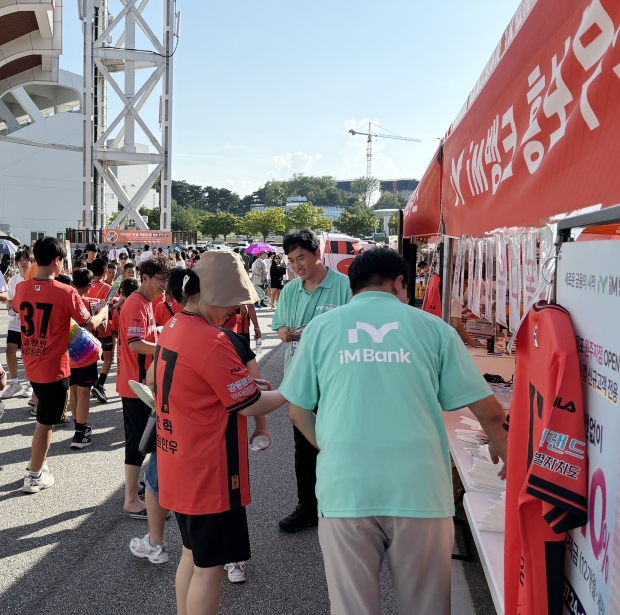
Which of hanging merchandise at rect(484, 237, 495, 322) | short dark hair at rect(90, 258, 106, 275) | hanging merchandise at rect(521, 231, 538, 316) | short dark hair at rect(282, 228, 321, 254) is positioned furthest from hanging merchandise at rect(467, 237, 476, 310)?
short dark hair at rect(90, 258, 106, 275)

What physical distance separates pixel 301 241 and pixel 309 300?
461 mm

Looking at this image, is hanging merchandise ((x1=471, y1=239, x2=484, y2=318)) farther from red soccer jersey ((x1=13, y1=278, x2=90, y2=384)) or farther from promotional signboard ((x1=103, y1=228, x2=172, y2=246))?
promotional signboard ((x1=103, y1=228, x2=172, y2=246))

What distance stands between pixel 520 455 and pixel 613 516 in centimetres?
48

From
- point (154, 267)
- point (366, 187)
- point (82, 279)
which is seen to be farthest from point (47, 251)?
point (366, 187)

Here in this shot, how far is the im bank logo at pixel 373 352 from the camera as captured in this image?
2125 millimetres

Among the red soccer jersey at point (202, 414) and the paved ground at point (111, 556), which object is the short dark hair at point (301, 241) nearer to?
the red soccer jersey at point (202, 414)

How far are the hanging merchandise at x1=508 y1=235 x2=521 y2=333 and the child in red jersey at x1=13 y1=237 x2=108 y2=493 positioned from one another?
371 cm

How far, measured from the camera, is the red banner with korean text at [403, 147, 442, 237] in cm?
503

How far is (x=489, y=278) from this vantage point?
3.66 meters

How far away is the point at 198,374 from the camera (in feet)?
8.85

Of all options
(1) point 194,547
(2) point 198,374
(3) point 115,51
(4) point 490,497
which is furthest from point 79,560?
(3) point 115,51

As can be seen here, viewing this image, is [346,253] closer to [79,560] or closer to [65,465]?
[65,465]

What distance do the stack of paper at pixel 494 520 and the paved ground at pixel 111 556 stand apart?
40.6 inches

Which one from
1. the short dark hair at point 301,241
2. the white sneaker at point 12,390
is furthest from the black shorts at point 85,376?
the short dark hair at point 301,241
